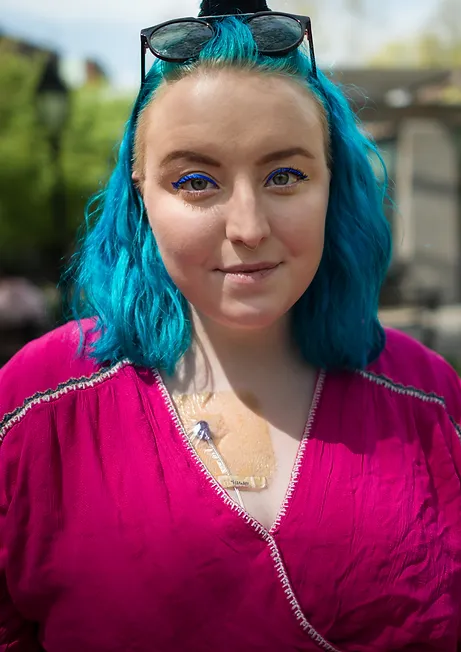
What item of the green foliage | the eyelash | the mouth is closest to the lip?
the mouth

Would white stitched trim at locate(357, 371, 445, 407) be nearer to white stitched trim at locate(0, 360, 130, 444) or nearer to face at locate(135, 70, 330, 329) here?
face at locate(135, 70, 330, 329)

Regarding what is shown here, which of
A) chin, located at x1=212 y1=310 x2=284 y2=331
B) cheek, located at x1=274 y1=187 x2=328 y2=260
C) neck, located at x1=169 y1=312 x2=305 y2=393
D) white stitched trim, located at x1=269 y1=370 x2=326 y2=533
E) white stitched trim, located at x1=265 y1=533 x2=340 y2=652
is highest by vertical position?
cheek, located at x1=274 y1=187 x2=328 y2=260

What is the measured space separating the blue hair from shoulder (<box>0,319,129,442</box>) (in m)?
0.03

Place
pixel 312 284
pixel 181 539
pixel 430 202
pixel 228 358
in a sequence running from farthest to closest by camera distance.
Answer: pixel 430 202 < pixel 312 284 < pixel 228 358 < pixel 181 539

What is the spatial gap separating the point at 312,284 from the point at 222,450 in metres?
0.45

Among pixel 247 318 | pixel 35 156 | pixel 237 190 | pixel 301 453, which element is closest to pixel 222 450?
pixel 301 453

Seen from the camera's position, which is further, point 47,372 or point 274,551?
point 47,372

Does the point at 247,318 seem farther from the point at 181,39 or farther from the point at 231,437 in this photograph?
the point at 181,39

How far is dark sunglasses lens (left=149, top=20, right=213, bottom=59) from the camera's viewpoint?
1.32 metres

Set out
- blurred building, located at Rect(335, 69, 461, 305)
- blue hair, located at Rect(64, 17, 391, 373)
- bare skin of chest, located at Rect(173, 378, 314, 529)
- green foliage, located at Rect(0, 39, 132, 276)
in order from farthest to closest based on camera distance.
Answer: green foliage, located at Rect(0, 39, 132, 276) → blurred building, located at Rect(335, 69, 461, 305) → blue hair, located at Rect(64, 17, 391, 373) → bare skin of chest, located at Rect(173, 378, 314, 529)

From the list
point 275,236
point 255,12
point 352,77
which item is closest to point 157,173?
point 275,236

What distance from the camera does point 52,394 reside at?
1.38 metres

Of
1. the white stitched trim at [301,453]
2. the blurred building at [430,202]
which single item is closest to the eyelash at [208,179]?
the white stitched trim at [301,453]

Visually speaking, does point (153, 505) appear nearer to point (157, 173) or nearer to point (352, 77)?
point (157, 173)
